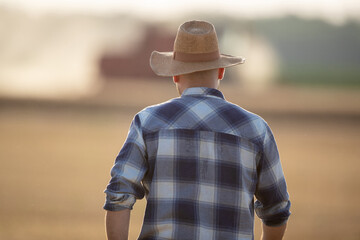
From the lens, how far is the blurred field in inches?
253

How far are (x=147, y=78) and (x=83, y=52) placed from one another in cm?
2246

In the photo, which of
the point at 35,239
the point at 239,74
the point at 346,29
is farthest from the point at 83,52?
the point at 35,239

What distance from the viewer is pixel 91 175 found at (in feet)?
32.4

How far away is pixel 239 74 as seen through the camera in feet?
180

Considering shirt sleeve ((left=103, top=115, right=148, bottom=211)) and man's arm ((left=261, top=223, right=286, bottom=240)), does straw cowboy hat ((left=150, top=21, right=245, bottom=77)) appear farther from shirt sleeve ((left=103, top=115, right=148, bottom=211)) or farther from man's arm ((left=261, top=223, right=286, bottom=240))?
man's arm ((left=261, top=223, right=286, bottom=240))

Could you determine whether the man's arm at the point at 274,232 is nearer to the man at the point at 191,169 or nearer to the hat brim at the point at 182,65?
the man at the point at 191,169

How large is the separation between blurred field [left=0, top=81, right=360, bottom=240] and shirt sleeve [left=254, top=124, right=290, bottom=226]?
364 centimetres

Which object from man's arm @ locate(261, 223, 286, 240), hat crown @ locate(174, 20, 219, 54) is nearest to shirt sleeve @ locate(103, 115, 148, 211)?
hat crown @ locate(174, 20, 219, 54)

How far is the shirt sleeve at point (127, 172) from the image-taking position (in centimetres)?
218

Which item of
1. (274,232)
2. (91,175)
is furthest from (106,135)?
(274,232)

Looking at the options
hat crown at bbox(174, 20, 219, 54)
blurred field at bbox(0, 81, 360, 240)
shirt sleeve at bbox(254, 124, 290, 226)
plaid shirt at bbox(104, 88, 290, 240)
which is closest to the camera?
plaid shirt at bbox(104, 88, 290, 240)

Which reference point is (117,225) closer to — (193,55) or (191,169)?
(191,169)

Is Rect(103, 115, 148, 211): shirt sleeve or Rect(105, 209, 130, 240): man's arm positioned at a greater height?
Rect(103, 115, 148, 211): shirt sleeve

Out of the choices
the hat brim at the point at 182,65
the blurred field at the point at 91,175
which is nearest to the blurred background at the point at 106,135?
the blurred field at the point at 91,175
